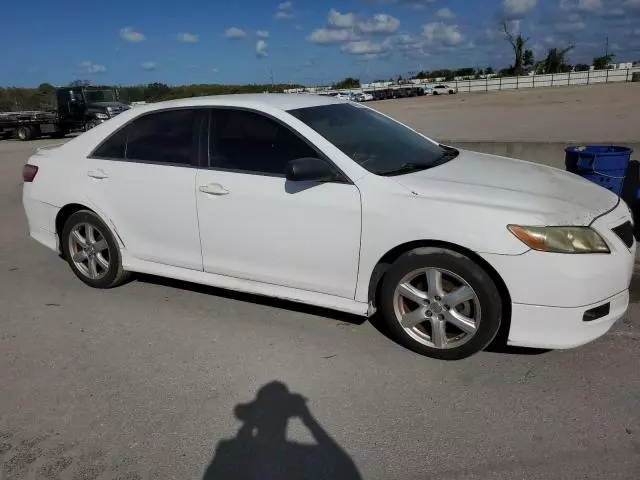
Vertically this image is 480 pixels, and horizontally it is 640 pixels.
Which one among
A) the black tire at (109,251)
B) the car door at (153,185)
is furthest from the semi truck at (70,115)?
the car door at (153,185)

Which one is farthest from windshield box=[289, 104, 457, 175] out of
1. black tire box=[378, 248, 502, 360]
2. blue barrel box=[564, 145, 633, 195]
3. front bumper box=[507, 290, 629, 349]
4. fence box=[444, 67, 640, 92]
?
fence box=[444, 67, 640, 92]

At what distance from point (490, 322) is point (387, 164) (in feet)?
4.16

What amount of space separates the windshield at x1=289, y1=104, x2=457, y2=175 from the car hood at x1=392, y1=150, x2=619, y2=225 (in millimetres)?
195

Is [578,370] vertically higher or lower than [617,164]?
lower

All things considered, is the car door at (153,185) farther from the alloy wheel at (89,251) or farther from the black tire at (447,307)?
the black tire at (447,307)

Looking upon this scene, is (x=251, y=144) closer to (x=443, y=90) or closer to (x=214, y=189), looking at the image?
(x=214, y=189)

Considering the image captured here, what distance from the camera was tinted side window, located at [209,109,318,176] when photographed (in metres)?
3.80

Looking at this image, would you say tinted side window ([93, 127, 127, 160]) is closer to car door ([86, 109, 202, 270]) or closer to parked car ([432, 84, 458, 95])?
car door ([86, 109, 202, 270])

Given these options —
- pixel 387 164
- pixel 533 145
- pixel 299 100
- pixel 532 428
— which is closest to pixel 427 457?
pixel 532 428

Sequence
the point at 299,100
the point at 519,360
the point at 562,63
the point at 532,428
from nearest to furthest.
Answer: the point at 532,428
the point at 519,360
the point at 299,100
the point at 562,63

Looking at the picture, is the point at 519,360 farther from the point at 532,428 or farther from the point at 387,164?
the point at 387,164

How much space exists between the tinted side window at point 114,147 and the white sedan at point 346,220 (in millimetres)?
12

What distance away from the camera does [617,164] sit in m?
5.96

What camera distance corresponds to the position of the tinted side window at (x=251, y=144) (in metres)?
3.80
